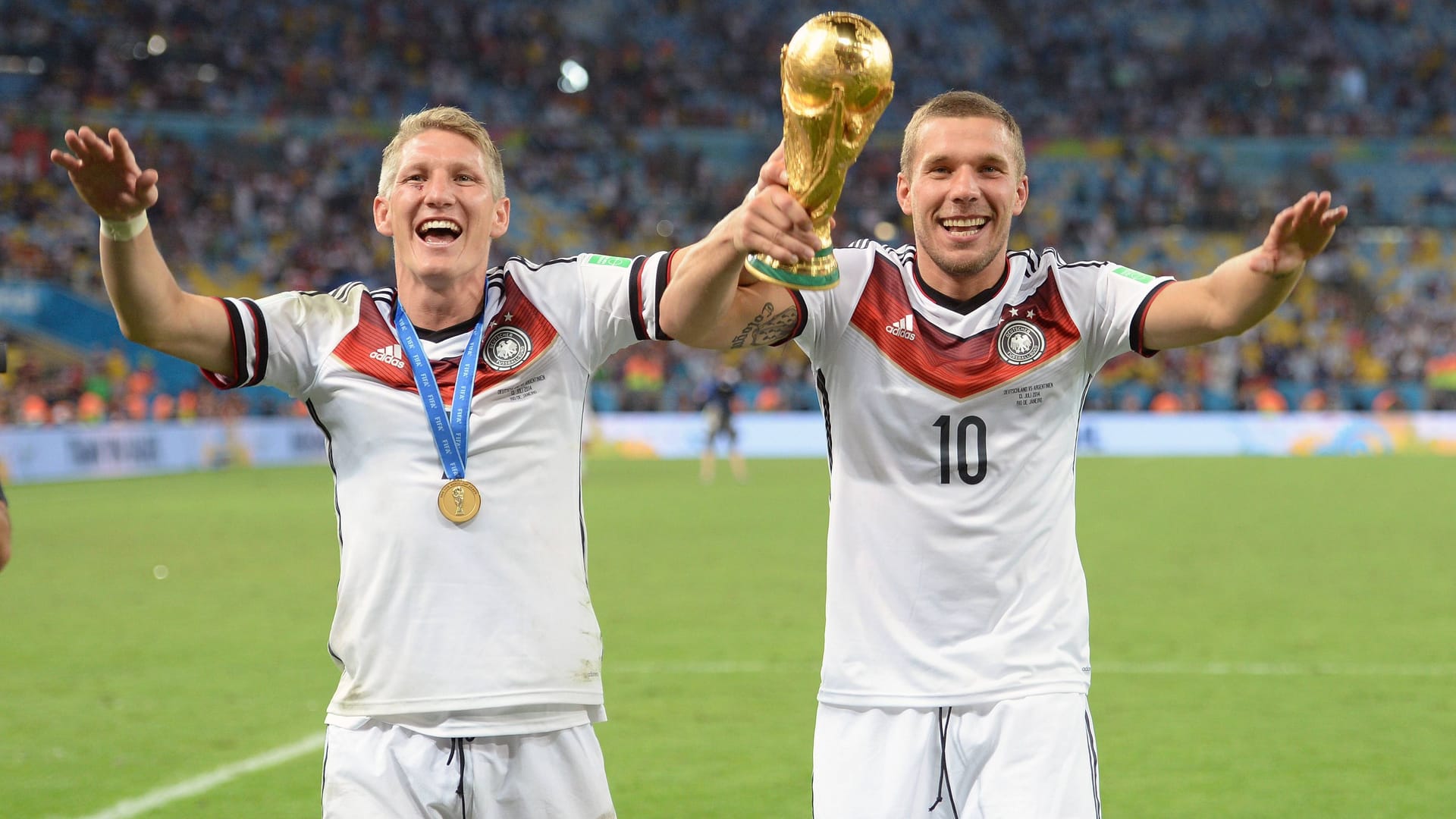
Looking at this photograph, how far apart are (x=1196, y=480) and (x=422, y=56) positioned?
87.7 ft

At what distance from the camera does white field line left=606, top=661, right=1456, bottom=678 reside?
8.84 metres

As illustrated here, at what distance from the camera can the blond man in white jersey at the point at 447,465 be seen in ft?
11.0

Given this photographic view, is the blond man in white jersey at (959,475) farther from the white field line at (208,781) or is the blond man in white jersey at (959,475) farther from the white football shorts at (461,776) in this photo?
the white field line at (208,781)

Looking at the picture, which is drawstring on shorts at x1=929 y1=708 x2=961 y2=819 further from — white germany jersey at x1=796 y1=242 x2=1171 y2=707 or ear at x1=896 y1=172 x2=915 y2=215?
ear at x1=896 y1=172 x2=915 y2=215

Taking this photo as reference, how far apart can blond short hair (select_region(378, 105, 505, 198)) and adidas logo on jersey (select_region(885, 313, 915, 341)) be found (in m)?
0.97

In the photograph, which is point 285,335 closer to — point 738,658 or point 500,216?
point 500,216

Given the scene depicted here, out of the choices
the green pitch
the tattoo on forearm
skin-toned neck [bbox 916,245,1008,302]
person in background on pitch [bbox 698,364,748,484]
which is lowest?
the green pitch

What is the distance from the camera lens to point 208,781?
21.7 feet

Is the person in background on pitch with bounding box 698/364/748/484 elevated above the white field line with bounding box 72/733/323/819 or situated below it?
above

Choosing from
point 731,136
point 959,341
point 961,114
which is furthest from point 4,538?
point 731,136

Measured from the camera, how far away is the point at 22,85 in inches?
1467

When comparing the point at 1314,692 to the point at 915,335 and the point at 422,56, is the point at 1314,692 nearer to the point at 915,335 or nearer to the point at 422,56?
the point at 915,335

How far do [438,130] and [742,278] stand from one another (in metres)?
0.79

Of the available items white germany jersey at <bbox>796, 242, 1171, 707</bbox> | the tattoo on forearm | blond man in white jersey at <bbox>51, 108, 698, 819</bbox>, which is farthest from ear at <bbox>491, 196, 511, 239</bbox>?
white germany jersey at <bbox>796, 242, 1171, 707</bbox>
